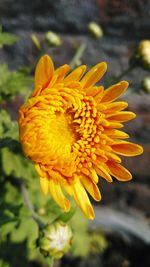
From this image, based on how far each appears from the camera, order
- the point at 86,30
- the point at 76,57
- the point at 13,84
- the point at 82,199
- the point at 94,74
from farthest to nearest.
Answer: the point at 86,30 < the point at 76,57 < the point at 13,84 < the point at 82,199 < the point at 94,74

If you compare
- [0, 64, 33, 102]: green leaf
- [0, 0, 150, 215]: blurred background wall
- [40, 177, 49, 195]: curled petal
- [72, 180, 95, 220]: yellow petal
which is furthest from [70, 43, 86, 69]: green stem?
[40, 177, 49, 195]: curled petal

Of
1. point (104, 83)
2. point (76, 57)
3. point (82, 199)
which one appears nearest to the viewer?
point (82, 199)

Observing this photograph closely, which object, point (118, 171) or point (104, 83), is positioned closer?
point (118, 171)

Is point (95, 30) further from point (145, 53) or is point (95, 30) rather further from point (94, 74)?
point (94, 74)

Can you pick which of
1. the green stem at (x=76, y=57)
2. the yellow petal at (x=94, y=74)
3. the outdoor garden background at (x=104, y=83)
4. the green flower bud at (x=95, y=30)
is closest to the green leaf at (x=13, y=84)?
the outdoor garden background at (x=104, y=83)

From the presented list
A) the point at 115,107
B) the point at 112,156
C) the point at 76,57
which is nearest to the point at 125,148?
the point at 112,156

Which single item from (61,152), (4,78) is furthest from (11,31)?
(61,152)
